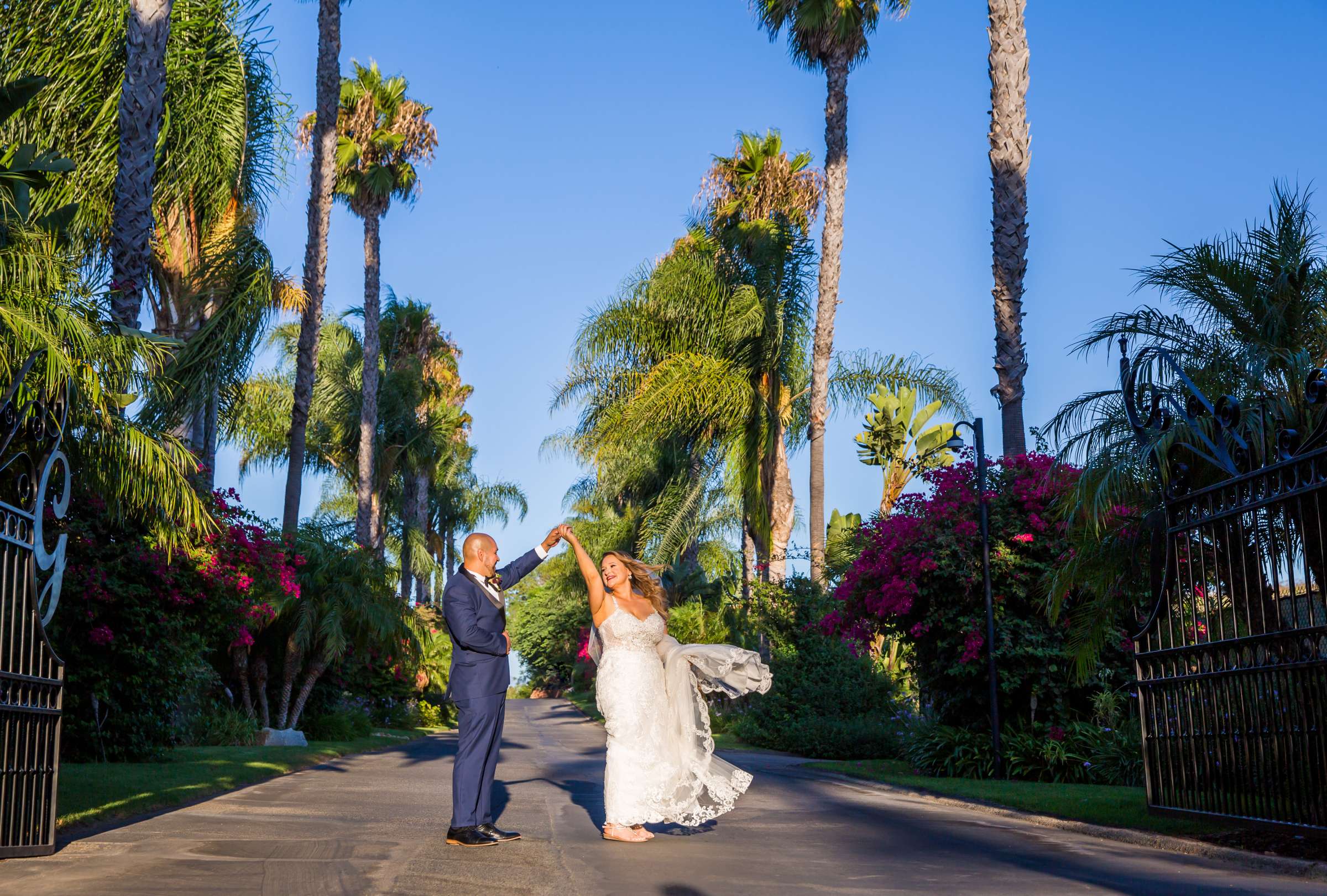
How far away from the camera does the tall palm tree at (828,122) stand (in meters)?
28.3

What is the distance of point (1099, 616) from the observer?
12.5 m

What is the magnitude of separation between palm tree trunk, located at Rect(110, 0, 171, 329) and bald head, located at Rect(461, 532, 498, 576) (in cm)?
692

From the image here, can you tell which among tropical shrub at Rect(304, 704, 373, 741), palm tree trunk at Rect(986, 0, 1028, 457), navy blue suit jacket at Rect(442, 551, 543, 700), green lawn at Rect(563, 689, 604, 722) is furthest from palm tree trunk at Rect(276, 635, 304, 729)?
green lawn at Rect(563, 689, 604, 722)

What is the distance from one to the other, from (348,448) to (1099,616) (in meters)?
35.5

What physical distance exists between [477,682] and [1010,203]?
12.8 meters

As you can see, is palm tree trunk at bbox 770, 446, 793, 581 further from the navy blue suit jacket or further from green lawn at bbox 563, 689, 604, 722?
the navy blue suit jacket

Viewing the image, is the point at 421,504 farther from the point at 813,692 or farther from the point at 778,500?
the point at 813,692

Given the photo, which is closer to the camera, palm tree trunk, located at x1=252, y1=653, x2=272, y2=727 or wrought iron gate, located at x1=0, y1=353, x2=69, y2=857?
wrought iron gate, located at x1=0, y1=353, x2=69, y2=857

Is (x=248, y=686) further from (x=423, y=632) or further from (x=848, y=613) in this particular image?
(x=848, y=613)

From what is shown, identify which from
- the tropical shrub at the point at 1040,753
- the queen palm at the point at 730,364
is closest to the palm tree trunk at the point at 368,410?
the queen palm at the point at 730,364

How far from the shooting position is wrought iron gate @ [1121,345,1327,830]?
8.04 m

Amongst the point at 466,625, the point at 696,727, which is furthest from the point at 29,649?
the point at 696,727

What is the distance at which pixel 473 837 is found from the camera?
8562 millimetres

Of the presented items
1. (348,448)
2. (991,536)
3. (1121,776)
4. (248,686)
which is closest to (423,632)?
(248,686)
